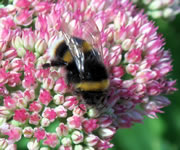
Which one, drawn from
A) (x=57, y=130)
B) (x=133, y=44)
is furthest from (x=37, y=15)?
(x=57, y=130)

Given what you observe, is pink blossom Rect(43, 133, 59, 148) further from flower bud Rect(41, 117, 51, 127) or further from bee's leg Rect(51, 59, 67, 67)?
bee's leg Rect(51, 59, 67, 67)

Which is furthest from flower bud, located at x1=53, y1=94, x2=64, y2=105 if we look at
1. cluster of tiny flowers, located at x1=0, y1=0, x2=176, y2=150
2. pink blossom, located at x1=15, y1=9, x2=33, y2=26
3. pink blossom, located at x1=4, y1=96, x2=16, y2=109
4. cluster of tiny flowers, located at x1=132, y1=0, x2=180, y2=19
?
cluster of tiny flowers, located at x1=132, y1=0, x2=180, y2=19

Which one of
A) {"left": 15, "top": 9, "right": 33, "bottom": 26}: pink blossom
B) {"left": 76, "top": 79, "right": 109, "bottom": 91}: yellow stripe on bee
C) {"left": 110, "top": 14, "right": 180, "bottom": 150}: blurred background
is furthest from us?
{"left": 110, "top": 14, "right": 180, "bottom": 150}: blurred background

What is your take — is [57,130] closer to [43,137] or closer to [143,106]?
[43,137]

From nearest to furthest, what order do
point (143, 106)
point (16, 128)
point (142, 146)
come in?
point (16, 128), point (143, 106), point (142, 146)

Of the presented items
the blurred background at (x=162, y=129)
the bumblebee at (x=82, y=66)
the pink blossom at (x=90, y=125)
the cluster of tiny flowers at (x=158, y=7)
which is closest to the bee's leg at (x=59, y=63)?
the bumblebee at (x=82, y=66)

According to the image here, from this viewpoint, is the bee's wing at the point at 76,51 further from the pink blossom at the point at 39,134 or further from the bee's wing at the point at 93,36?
the pink blossom at the point at 39,134

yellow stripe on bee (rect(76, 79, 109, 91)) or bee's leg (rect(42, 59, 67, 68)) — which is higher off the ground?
bee's leg (rect(42, 59, 67, 68))
